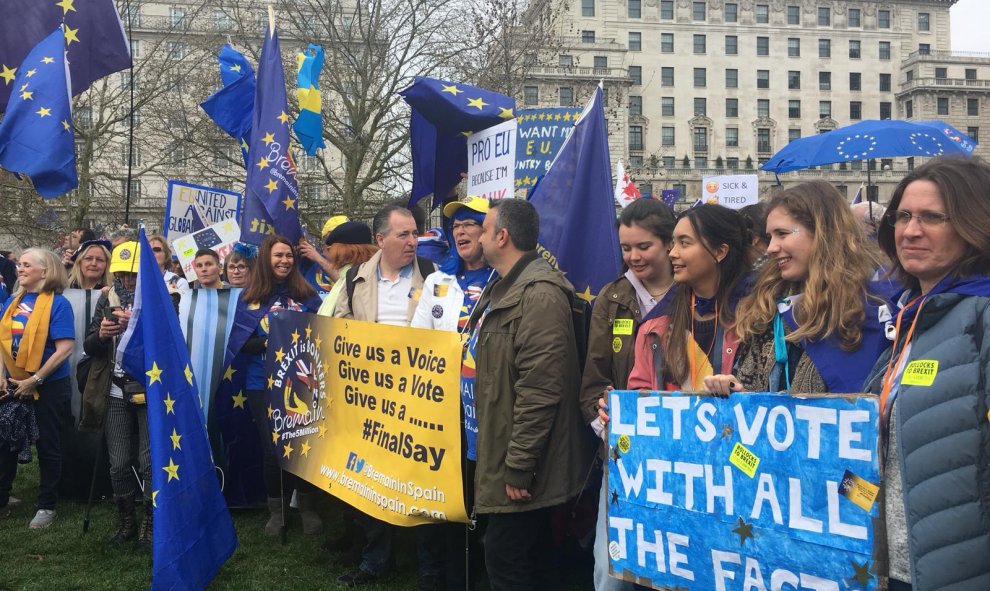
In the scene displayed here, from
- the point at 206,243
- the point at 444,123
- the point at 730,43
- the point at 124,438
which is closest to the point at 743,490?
the point at 444,123

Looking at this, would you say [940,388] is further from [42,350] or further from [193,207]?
[193,207]

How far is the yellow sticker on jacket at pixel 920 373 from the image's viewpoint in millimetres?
2150

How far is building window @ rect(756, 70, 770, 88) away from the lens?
77688 mm

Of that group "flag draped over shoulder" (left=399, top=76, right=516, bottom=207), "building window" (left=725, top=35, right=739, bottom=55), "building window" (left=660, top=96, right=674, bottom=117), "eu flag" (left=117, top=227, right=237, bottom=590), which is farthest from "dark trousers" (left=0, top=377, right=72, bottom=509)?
"building window" (left=725, top=35, right=739, bottom=55)

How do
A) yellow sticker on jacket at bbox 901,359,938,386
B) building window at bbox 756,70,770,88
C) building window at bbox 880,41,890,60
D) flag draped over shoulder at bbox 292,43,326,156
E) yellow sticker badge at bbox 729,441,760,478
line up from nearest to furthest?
yellow sticker on jacket at bbox 901,359,938,386
yellow sticker badge at bbox 729,441,760,478
flag draped over shoulder at bbox 292,43,326,156
building window at bbox 756,70,770,88
building window at bbox 880,41,890,60

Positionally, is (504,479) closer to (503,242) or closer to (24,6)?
(503,242)

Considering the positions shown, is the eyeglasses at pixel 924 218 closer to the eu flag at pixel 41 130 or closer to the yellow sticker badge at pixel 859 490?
the yellow sticker badge at pixel 859 490

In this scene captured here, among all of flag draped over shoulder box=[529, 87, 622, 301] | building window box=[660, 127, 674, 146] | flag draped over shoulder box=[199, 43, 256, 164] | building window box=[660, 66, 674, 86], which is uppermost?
building window box=[660, 66, 674, 86]

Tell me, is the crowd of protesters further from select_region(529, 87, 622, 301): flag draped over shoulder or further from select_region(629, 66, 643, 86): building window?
select_region(629, 66, 643, 86): building window

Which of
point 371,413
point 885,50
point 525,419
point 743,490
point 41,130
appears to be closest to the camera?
point 743,490

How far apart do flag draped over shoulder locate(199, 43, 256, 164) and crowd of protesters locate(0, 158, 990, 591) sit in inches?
99.2

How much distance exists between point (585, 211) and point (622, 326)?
3.16 feet

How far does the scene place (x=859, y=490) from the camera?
2318 millimetres

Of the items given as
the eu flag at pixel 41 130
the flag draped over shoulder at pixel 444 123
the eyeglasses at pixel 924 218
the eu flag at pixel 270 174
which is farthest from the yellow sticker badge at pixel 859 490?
the eu flag at pixel 270 174
